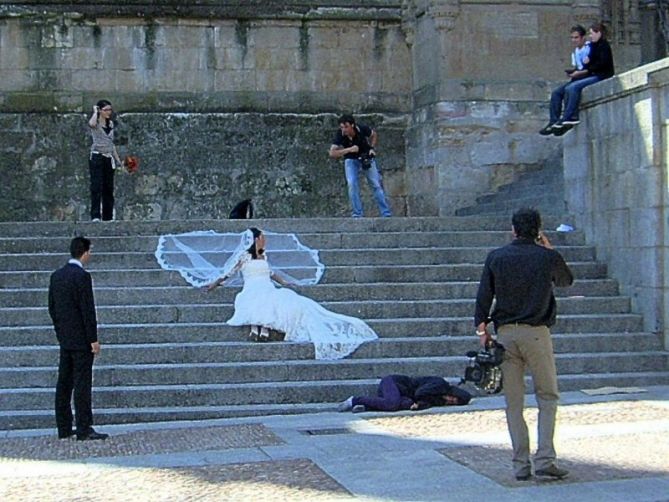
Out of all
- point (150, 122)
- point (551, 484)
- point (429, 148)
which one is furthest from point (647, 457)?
point (150, 122)

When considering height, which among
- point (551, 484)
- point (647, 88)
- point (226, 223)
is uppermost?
point (647, 88)

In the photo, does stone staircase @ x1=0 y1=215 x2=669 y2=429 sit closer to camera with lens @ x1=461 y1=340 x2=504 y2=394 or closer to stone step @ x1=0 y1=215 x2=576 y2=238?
stone step @ x1=0 y1=215 x2=576 y2=238

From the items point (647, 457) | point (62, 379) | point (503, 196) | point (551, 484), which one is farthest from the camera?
point (503, 196)

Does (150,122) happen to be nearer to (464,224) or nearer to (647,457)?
(464,224)

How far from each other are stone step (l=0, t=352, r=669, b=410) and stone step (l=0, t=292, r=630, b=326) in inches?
37.4

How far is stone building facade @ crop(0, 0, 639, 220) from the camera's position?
1959cm

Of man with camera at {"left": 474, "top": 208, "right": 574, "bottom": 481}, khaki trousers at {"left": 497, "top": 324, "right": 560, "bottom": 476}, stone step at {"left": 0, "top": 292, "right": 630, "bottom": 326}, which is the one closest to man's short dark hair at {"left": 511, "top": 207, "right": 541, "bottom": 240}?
man with camera at {"left": 474, "top": 208, "right": 574, "bottom": 481}

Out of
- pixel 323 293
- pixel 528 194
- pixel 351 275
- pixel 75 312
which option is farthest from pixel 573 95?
pixel 75 312

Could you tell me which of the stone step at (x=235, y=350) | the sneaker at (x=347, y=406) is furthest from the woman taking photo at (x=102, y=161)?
the sneaker at (x=347, y=406)

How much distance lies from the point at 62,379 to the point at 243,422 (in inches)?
66.8

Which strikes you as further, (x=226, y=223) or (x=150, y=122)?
(x=150, y=122)

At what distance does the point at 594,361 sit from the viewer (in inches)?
522

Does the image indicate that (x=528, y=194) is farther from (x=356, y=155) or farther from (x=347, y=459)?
(x=347, y=459)

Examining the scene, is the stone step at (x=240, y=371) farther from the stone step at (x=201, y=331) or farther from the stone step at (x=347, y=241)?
the stone step at (x=347, y=241)
